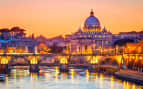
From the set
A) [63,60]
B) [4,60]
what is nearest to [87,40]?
[63,60]

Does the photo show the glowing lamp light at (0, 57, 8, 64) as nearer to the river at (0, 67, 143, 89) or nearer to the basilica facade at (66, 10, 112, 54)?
the river at (0, 67, 143, 89)

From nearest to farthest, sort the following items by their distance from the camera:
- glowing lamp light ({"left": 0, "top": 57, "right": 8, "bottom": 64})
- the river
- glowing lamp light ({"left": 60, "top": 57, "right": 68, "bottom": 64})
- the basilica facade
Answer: the river → glowing lamp light ({"left": 0, "top": 57, "right": 8, "bottom": 64}) → glowing lamp light ({"left": 60, "top": 57, "right": 68, "bottom": 64}) → the basilica facade

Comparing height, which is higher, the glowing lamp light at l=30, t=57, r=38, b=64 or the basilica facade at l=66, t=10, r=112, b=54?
the basilica facade at l=66, t=10, r=112, b=54

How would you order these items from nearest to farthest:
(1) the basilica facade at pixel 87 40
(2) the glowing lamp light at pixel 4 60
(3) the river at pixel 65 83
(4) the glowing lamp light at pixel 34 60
Result: (3) the river at pixel 65 83, (2) the glowing lamp light at pixel 4 60, (4) the glowing lamp light at pixel 34 60, (1) the basilica facade at pixel 87 40

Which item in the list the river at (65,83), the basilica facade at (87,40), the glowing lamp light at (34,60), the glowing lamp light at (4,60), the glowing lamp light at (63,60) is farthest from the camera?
the basilica facade at (87,40)

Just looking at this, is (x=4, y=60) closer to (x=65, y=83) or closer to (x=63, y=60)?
(x=63, y=60)

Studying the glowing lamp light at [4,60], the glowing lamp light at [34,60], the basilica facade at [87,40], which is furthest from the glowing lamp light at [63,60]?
the basilica facade at [87,40]

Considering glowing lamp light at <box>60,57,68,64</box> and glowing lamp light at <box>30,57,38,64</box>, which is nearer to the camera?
glowing lamp light at <box>30,57,38,64</box>

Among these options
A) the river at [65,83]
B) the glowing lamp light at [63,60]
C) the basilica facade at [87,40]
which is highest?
the basilica facade at [87,40]

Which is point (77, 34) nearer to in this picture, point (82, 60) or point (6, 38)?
point (6, 38)

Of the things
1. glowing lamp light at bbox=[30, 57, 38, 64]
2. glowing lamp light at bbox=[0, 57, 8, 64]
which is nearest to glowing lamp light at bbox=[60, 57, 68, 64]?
glowing lamp light at bbox=[30, 57, 38, 64]

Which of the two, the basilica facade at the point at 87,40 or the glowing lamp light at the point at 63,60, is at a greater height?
the basilica facade at the point at 87,40

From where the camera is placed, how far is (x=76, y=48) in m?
188

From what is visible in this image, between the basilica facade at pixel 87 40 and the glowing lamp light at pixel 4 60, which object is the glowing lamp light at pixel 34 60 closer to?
the glowing lamp light at pixel 4 60
